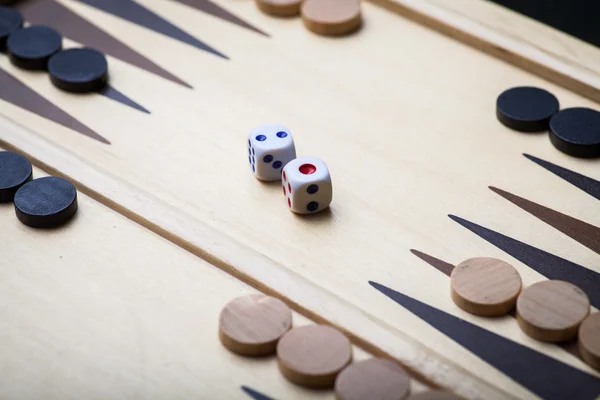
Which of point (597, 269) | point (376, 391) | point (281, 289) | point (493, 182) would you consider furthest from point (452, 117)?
point (376, 391)

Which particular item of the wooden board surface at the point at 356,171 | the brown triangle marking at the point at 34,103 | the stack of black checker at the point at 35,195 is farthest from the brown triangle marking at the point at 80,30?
the stack of black checker at the point at 35,195

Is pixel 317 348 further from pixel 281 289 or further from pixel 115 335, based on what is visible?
pixel 115 335

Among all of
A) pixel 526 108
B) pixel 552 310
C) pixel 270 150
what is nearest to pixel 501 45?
pixel 526 108

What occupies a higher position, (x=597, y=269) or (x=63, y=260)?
(x=597, y=269)

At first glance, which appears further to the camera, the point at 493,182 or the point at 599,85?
the point at 599,85

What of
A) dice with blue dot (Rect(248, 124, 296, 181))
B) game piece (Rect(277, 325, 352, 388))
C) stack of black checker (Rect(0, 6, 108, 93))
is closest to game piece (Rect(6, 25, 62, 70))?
stack of black checker (Rect(0, 6, 108, 93))

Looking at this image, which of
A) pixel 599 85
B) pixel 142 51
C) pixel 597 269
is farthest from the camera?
pixel 142 51
